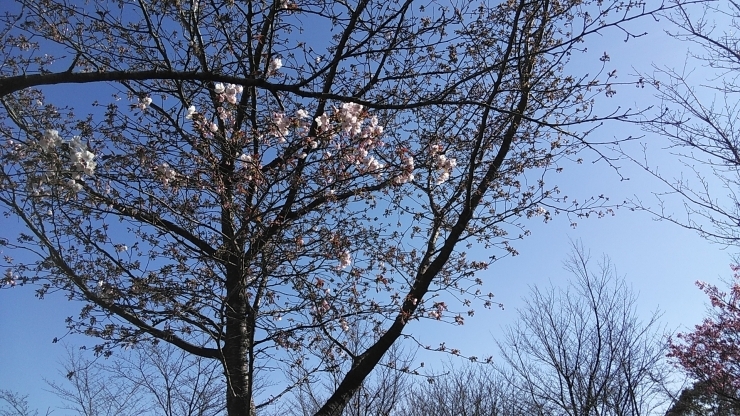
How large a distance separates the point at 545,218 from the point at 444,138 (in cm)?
137

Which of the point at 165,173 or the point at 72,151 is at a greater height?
the point at 165,173

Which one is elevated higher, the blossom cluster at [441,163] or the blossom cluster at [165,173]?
the blossom cluster at [441,163]

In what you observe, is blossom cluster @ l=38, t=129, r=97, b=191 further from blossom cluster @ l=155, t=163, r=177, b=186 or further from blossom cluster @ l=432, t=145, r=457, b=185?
blossom cluster @ l=432, t=145, r=457, b=185

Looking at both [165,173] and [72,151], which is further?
[165,173]

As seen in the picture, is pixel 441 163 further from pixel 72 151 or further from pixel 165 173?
pixel 72 151

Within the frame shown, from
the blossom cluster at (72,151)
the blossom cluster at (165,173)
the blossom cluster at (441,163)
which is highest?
the blossom cluster at (441,163)

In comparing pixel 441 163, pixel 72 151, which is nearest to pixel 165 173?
pixel 72 151

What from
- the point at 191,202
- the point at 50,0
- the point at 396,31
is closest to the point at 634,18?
the point at 396,31

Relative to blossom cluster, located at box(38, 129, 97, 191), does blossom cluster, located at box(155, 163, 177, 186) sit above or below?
above

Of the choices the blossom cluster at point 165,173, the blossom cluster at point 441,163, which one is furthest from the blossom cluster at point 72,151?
the blossom cluster at point 441,163

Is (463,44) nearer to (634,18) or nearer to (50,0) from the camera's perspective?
(634,18)

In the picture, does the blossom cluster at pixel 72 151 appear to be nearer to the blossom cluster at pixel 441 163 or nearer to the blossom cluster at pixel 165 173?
the blossom cluster at pixel 165 173

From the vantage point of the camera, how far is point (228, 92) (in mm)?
3621

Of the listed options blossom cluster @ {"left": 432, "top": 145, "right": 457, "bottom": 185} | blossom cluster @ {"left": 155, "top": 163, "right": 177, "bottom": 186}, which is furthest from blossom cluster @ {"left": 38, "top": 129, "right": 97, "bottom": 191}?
blossom cluster @ {"left": 432, "top": 145, "right": 457, "bottom": 185}
